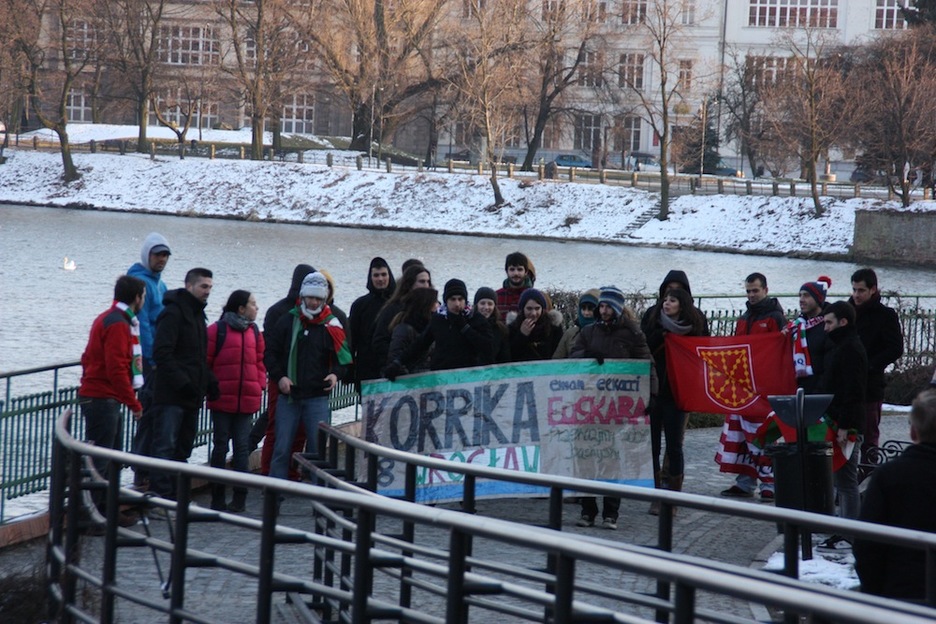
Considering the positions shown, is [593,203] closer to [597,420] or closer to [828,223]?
[828,223]

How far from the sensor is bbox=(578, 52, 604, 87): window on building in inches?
3044

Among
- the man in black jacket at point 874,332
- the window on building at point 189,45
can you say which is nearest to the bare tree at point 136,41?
the window on building at point 189,45

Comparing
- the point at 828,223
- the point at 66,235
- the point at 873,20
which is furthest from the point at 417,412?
the point at 873,20

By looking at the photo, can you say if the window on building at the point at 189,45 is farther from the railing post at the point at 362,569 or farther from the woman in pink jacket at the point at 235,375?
the railing post at the point at 362,569

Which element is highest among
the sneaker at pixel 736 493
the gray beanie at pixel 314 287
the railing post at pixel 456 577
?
the gray beanie at pixel 314 287

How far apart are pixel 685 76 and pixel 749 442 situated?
70753 millimetres

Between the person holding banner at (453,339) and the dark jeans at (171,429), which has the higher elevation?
the person holding banner at (453,339)

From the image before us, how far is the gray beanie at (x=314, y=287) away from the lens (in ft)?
33.7

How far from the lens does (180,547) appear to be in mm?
5531

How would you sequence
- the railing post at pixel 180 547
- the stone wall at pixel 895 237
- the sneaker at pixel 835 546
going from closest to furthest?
the railing post at pixel 180 547, the sneaker at pixel 835 546, the stone wall at pixel 895 237

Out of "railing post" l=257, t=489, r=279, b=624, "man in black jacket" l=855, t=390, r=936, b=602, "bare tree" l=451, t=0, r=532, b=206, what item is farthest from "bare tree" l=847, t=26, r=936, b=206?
"railing post" l=257, t=489, r=279, b=624

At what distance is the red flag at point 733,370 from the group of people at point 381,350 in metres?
0.12

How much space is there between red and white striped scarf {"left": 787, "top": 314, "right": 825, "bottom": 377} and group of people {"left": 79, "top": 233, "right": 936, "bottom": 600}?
13 mm

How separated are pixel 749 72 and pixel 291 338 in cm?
7412
